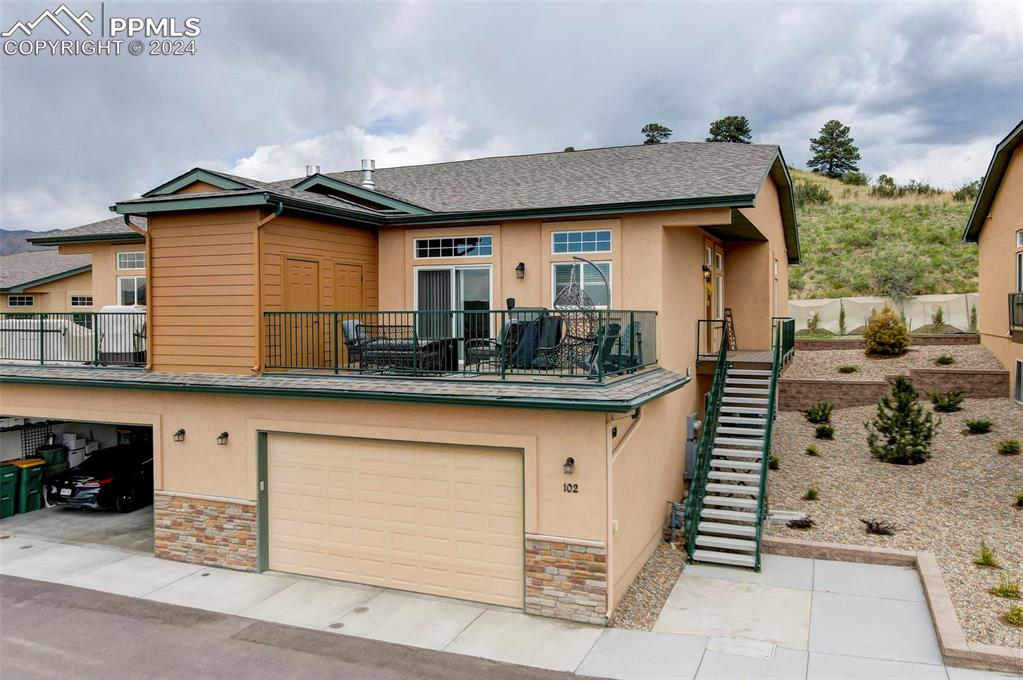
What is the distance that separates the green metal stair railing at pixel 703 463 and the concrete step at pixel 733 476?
0.12 meters

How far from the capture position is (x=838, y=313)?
32.7 m

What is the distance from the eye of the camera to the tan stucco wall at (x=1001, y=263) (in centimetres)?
1852

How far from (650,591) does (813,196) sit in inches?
1929

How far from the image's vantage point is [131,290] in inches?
704

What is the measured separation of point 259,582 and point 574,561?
5.22 metres

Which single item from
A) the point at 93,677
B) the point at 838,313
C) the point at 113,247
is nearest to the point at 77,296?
the point at 113,247

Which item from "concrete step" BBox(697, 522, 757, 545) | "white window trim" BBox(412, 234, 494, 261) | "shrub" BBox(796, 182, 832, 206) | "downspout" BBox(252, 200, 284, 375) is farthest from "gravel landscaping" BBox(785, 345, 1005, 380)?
"shrub" BBox(796, 182, 832, 206)

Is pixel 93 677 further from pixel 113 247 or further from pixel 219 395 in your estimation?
pixel 113 247

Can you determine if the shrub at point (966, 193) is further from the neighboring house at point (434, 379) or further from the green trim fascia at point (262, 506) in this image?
the green trim fascia at point (262, 506)

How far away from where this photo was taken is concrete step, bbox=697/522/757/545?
12.0m

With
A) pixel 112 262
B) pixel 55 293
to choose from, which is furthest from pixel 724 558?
pixel 55 293

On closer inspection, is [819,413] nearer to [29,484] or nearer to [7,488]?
[29,484]

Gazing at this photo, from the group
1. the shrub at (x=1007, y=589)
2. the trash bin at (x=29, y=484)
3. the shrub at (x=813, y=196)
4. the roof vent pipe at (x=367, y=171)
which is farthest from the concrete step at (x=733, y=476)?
the shrub at (x=813, y=196)

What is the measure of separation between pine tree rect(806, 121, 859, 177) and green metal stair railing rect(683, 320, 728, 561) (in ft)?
178
